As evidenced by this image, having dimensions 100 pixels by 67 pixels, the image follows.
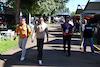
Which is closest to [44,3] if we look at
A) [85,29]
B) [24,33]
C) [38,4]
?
[38,4]

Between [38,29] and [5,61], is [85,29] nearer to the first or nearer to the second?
[38,29]

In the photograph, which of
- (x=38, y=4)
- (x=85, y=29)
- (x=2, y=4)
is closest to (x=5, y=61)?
(x=85, y=29)

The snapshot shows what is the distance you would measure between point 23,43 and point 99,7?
1312 centimetres

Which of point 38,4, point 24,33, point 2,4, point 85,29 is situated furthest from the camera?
point 2,4

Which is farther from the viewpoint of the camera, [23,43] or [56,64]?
[23,43]

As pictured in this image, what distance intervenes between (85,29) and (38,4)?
11.6 metres

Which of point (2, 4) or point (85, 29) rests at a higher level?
point (2, 4)

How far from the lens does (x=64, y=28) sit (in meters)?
7.68

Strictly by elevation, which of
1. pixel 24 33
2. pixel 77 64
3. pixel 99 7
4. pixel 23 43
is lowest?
pixel 77 64

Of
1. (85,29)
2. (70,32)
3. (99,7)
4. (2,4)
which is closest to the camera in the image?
(70,32)

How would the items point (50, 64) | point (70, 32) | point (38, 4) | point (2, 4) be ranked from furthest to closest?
point (2, 4), point (38, 4), point (70, 32), point (50, 64)

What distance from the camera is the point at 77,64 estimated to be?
613 cm

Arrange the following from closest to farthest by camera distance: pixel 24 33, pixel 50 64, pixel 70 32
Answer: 1. pixel 50 64
2. pixel 24 33
3. pixel 70 32

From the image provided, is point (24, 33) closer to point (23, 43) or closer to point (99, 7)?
point (23, 43)
